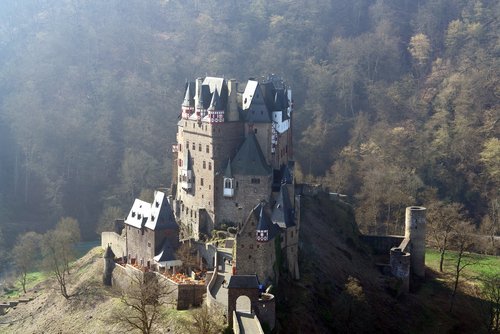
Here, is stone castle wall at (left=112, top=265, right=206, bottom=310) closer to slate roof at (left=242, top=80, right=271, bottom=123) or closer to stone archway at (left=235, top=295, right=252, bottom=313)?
stone archway at (left=235, top=295, right=252, bottom=313)

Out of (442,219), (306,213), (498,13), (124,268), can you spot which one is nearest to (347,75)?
(498,13)

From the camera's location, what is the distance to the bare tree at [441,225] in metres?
81.2

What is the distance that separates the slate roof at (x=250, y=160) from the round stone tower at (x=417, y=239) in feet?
58.2

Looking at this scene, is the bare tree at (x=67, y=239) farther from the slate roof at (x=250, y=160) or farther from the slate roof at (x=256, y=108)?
the slate roof at (x=256, y=108)

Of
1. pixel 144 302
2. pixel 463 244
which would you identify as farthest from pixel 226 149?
pixel 463 244

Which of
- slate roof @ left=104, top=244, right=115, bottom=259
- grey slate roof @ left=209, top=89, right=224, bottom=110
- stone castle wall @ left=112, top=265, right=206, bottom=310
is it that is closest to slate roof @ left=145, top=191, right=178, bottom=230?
stone castle wall @ left=112, top=265, right=206, bottom=310

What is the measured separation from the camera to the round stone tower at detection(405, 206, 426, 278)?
7475 cm

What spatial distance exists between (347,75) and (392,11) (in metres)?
37.2

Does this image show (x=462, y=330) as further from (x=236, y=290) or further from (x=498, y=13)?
(x=498, y=13)

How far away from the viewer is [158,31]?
473ft

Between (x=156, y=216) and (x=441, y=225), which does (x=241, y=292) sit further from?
(x=441, y=225)

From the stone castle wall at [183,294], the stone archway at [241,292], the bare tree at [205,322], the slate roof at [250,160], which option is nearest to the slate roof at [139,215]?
the stone castle wall at [183,294]

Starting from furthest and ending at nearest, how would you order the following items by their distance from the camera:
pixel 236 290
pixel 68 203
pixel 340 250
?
pixel 68 203 < pixel 340 250 < pixel 236 290

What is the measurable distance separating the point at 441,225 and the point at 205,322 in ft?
140
